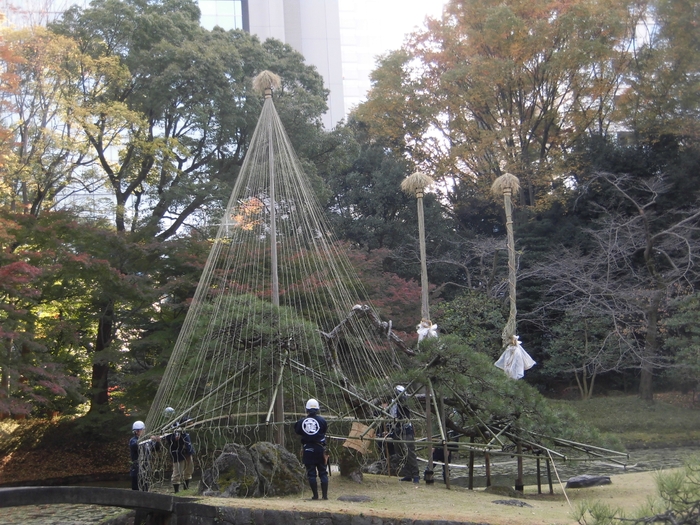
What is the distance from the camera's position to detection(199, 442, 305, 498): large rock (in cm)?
805

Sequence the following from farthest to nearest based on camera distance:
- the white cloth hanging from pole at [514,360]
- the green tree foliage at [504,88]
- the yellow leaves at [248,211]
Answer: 1. the green tree foliage at [504,88]
2. the yellow leaves at [248,211]
3. the white cloth hanging from pole at [514,360]

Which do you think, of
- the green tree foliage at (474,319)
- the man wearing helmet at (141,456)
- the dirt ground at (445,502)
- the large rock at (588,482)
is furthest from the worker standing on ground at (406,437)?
the green tree foliage at (474,319)

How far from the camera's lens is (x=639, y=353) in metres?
19.2

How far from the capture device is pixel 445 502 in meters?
7.88

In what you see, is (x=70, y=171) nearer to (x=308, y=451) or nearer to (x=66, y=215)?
(x=66, y=215)

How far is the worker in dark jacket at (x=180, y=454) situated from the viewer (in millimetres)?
9289

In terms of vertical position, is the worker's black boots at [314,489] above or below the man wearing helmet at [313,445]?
below

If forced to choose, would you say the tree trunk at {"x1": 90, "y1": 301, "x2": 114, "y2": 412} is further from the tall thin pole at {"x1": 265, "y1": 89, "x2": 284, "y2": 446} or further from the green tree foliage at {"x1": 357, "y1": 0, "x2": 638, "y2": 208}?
the green tree foliage at {"x1": 357, "y1": 0, "x2": 638, "y2": 208}

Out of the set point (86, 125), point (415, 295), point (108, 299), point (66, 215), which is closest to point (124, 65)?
point (86, 125)

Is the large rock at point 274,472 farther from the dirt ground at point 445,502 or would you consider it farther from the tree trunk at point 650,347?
the tree trunk at point 650,347

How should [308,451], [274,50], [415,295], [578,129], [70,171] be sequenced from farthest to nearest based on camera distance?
[578,129] → [274,50] → [415,295] → [70,171] → [308,451]

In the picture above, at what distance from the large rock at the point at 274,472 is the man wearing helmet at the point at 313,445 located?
0.52m

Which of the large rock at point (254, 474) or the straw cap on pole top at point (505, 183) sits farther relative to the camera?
the straw cap on pole top at point (505, 183)

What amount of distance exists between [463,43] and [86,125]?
13.7 meters
